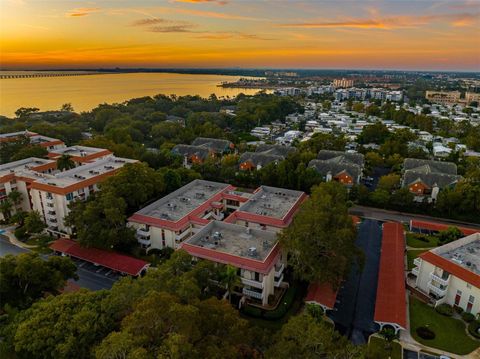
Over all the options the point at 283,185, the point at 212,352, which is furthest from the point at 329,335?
the point at 283,185

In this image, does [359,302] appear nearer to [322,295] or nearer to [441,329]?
[322,295]

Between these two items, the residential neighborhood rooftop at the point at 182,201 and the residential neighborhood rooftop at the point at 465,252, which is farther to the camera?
the residential neighborhood rooftop at the point at 182,201

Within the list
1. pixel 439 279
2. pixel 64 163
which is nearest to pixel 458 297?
pixel 439 279

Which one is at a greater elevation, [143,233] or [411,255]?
[143,233]

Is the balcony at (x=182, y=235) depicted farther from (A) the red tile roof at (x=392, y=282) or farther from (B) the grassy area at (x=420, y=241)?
(B) the grassy area at (x=420, y=241)

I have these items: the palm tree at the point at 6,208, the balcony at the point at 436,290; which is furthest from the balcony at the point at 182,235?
the balcony at the point at 436,290

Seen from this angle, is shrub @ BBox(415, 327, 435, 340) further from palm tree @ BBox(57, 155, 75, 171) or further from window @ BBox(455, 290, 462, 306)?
palm tree @ BBox(57, 155, 75, 171)
